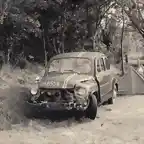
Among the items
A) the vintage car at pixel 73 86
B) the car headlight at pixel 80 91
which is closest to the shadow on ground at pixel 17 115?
the vintage car at pixel 73 86

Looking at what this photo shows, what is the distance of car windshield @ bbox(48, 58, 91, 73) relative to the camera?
10906mm

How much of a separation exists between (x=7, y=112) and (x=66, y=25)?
30.9 ft

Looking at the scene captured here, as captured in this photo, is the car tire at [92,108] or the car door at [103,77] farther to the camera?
the car door at [103,77]

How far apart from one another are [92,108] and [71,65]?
1.66 m

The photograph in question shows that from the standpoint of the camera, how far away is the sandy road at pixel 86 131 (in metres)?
8.10

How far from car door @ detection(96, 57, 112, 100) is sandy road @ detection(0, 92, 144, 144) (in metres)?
0.71

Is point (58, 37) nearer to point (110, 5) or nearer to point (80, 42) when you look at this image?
point (80, 42)

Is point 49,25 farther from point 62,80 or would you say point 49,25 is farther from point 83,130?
point 83,130

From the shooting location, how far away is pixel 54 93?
9969mm

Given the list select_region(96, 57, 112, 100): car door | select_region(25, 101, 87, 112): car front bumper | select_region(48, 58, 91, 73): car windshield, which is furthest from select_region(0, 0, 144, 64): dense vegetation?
select_region(96, 57, 112, 100): car door

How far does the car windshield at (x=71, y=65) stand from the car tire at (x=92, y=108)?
1.14 meters

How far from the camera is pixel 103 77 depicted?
37.8ft

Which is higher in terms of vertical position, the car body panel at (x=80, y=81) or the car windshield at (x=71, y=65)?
the car windshield at (x=71, y=65)

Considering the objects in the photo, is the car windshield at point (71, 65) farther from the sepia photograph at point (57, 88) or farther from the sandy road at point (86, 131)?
the sandy road at point (86, 131)
